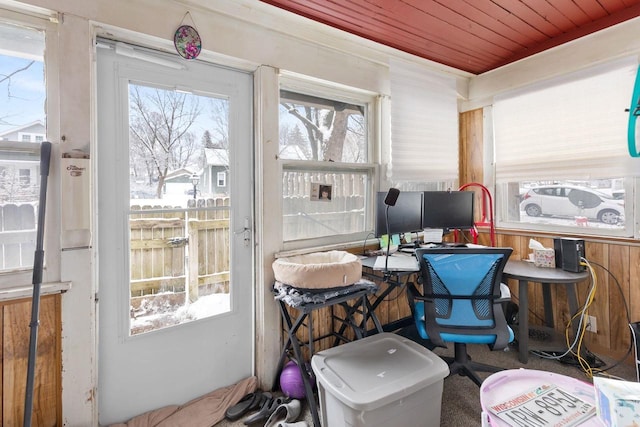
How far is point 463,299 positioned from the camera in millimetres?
1881

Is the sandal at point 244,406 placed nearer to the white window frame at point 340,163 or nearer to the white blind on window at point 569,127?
the white window frame at point 340,163

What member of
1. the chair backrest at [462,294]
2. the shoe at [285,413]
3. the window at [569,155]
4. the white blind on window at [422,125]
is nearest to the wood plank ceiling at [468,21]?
the white blind on window at [422,125]

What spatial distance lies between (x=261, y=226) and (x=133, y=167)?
2.64ft

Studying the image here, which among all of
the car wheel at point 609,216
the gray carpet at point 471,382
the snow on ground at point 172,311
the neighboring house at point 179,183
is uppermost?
the neighboring house at point 179,183

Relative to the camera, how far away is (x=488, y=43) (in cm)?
254

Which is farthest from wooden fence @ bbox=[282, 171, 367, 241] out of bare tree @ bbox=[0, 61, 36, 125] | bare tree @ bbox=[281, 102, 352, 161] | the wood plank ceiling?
bare tree @ bbox=[0, 61, 36, 125]

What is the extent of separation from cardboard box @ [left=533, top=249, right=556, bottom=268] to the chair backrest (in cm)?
85

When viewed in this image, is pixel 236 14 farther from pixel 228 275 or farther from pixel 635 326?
pixel 635 326

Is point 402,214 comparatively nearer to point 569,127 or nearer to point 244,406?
point 569,127

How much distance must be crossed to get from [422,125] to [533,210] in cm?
128

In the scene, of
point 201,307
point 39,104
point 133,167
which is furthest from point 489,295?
point 39,104

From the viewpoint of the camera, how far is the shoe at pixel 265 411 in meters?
1.72

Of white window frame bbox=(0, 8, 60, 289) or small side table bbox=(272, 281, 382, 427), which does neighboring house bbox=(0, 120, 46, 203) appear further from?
small side table bbox=(272, 281, 382, 427)

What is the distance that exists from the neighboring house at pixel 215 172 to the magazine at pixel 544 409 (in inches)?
69.1
